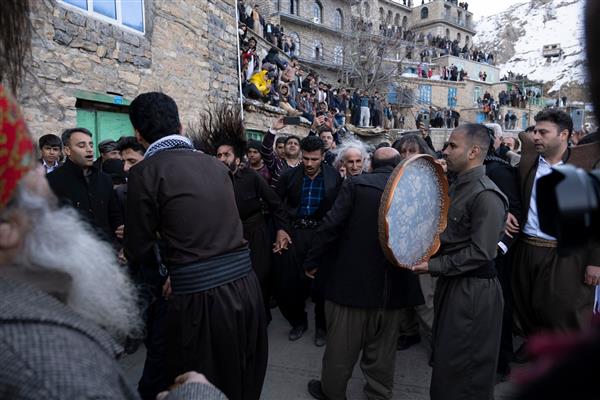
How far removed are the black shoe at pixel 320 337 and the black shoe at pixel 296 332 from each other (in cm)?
21

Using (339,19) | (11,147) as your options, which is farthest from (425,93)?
(11,147)

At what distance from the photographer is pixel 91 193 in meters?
3.70

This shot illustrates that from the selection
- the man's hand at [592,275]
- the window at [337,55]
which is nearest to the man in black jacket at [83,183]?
the man's hand at [592,275]

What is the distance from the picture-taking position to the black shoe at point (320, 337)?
161 inches

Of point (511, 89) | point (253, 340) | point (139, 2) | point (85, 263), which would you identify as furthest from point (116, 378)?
point (511, 89)

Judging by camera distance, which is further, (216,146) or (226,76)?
(226,76)

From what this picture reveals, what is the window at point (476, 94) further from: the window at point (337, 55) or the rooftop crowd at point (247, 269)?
the rooftop crowd at point (247, 269)

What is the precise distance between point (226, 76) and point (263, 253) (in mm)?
6400

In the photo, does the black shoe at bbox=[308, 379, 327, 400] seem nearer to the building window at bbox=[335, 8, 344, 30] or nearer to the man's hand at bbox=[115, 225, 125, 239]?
the man's hand at bbox=[115, 225, 125, 239]

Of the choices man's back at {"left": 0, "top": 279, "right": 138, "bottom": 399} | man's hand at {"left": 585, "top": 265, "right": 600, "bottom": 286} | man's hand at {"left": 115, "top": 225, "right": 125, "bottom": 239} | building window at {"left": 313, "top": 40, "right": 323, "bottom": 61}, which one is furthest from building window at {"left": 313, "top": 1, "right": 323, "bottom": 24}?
man's back at {"left": 0, "top": 279, "right": 138, "bottom": 399}

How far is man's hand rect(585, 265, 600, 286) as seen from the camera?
2.82 meters

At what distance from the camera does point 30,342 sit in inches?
28.3

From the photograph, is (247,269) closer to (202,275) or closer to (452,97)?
(202,275)

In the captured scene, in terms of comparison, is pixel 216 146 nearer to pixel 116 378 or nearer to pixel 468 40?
pixel 116 378
